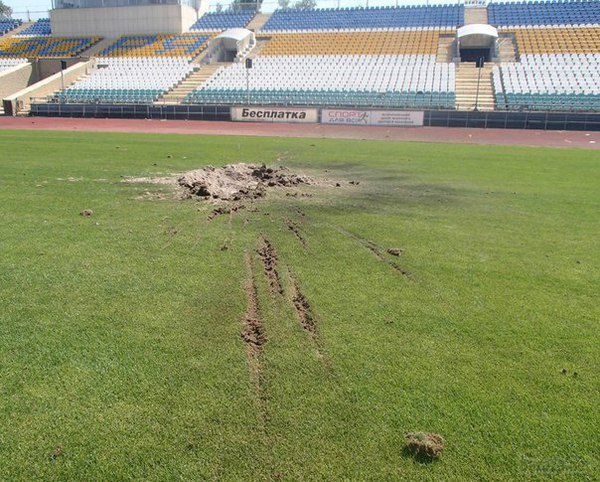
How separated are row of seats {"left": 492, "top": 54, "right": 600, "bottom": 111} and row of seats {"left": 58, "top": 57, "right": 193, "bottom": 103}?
23608mm

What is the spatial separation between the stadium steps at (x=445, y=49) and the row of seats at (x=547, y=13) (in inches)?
191

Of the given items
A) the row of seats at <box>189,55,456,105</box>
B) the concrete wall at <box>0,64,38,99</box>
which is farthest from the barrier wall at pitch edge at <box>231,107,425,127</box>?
the concrete wall at <box>0,64,38,99</box>

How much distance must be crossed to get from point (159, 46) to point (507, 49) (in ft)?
97.8

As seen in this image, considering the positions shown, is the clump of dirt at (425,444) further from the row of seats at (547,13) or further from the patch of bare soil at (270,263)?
the row of seats at (547,13)

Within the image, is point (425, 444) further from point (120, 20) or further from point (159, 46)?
point (120, 20)

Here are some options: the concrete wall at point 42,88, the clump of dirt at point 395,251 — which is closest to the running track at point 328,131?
the concrete wall at point 42,88

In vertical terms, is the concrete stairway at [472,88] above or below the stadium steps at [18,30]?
below

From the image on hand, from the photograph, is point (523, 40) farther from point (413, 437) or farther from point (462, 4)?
point (413, 437)

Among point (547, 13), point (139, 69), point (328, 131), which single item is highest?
point (547, 13)

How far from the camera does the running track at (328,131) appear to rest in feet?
74.9

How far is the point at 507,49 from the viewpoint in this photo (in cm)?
3753

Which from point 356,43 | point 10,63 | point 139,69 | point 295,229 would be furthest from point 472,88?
point 10,63

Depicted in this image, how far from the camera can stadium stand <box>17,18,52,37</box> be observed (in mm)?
50281

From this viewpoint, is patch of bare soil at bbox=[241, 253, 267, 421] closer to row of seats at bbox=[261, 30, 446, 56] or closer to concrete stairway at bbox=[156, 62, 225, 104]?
concrete stairway at bbox=[156, 62, 225, 104]
